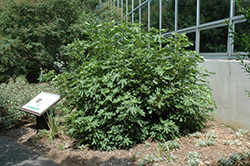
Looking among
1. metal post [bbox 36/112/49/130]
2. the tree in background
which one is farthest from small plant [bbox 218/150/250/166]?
the tree in background

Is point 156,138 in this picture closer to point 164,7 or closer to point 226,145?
point 226,145

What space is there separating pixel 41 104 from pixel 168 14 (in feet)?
16.7

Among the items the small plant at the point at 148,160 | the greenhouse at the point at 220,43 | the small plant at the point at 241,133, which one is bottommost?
the small plant at the point at 148,160

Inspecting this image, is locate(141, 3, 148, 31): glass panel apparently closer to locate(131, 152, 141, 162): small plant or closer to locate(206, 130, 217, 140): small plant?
locate(206, 130, 217, 140): small plant

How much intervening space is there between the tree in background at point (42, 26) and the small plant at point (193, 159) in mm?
8209

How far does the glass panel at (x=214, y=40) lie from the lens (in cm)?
552

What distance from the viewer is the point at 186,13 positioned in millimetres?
6863

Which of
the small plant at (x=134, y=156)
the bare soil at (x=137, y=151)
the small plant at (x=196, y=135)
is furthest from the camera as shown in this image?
the small plant at (x=196, y=135)

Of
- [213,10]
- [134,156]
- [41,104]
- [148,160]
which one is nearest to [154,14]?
[213,10]

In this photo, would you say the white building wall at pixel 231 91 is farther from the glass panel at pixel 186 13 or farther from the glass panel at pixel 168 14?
the glass panel at pixel 168 14

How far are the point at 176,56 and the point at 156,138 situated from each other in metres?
1.66

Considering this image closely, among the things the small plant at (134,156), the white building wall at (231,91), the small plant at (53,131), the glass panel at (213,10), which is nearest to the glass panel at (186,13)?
the glass panel at (213,10)

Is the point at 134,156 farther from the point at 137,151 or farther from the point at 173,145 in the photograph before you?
the point at 173,145

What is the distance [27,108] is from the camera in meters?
5.62
